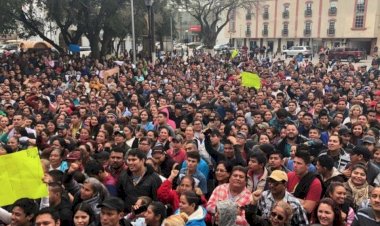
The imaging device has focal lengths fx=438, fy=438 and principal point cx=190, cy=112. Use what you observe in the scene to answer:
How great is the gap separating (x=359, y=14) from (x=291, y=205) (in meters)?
47.9

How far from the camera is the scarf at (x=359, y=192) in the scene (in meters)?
4.32

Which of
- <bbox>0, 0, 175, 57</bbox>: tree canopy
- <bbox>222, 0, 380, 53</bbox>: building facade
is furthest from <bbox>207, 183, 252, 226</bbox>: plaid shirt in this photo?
<bbox>222, 0, 380, 53</bbox>: building facade

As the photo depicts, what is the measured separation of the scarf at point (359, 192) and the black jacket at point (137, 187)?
1980mm

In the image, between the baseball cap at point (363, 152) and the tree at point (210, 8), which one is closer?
the baseball cap at point (363, 152)

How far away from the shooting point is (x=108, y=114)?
8273mm

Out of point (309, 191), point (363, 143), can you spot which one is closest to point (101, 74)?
point (363, 143)

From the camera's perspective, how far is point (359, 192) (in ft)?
14.4

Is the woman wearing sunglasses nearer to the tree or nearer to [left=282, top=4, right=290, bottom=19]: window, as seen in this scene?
the tree

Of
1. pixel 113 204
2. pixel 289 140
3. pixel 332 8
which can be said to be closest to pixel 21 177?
pixel 113 204

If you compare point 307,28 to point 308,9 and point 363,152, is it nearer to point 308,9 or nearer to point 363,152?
point 308,9

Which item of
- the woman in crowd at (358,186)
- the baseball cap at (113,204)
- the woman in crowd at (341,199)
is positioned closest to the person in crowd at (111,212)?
the baseball cap at (113,204)

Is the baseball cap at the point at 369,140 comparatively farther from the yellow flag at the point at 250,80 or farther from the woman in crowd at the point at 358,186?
the yellow flag at the point at 250,80

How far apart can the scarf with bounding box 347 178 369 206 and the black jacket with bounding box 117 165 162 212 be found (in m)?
1.98

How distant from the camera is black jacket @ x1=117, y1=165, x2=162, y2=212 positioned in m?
4.58
